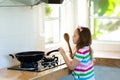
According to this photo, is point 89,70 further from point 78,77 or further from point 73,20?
point 73,20

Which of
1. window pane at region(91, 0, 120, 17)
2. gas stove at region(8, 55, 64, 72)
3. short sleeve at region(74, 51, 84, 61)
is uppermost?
window pane at region(91, 0, 120, 17)

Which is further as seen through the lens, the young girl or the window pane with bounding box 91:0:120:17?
the window pane with bounding box 91:0:120:17

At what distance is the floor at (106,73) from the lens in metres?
2.61

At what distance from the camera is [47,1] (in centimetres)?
246

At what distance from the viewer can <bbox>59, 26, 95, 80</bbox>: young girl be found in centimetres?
212

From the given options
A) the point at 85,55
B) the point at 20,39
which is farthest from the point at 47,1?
the point at 85,55

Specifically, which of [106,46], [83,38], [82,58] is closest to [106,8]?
[106,46]

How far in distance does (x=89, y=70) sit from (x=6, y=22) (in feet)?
Answer: 2.50

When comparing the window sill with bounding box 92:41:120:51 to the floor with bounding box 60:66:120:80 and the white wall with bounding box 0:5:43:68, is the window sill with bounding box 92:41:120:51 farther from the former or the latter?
the white wall with bounding box 0:5:43:68

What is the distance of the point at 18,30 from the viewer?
93.6 inches

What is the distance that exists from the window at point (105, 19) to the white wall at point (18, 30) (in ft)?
2.19

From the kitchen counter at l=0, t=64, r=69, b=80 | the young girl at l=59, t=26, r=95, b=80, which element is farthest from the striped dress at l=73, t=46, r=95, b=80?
the kitchen counter at l=0, t=64, r=69, b=80

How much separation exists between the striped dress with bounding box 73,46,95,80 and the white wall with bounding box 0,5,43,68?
0.55 m

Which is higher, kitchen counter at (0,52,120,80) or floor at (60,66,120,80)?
kitchen counter at (0,52,120,80)
